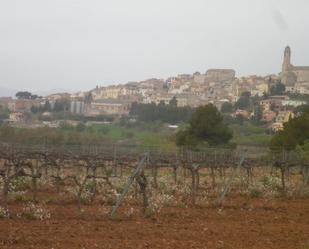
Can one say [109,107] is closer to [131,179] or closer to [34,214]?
[131,179]

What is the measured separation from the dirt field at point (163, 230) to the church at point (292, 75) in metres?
139

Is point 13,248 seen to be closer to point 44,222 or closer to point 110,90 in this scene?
point 44,222

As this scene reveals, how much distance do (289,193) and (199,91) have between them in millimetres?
151243

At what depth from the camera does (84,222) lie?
12969mm

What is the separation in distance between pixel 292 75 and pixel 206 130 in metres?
125

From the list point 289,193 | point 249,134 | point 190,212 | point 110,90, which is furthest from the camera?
point 110,90

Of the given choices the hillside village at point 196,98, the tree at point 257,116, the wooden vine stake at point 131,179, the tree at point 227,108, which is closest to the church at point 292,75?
the hillside village at point 196,98

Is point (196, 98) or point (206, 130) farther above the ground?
point (196, 98)

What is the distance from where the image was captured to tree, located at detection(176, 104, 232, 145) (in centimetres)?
5022

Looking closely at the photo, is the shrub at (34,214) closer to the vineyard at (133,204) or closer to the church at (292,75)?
the vineyard at (133,204)

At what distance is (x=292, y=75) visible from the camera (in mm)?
170375

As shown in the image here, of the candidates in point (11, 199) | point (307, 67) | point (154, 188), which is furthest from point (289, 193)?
point (307, 67)

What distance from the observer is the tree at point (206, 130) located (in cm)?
5022

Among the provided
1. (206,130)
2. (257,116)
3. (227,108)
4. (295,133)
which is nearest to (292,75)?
(227,108)
